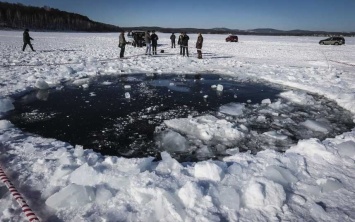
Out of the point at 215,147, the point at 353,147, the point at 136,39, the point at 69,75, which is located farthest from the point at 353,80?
the point at 136,39

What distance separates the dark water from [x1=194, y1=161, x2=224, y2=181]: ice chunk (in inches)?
29.5

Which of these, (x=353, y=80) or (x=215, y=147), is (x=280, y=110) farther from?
(x=353, y=80)

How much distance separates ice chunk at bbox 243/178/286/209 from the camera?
3.01m

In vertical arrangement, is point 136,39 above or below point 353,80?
above

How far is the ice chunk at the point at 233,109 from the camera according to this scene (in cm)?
652

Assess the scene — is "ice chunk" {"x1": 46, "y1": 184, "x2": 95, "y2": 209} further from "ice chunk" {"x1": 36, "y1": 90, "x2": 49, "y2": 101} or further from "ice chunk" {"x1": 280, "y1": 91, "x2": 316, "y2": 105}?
"ice chunk" {"x1": 280, "y1": 91, "x2": 316, "y2": 105}

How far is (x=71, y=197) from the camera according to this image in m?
3.01

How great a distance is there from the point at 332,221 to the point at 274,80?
27.1ft

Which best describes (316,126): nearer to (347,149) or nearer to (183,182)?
(347,149)

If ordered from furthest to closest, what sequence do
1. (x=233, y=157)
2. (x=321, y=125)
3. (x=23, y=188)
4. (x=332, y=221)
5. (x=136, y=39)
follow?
(x=136, y=39) → (x=321, y=125) → (x=233, y=157) → (x=23, y=188) → (x=332, y=221)

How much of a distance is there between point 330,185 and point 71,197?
116 inches

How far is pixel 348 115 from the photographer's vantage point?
648cm

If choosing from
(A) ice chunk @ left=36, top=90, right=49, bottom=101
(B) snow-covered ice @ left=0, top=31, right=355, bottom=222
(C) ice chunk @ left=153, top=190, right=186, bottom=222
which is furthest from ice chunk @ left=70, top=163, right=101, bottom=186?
(A) ice chunk @ left=36, top=90, right=49, bottom=101

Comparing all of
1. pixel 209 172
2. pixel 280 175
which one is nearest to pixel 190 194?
pixel 209 172
